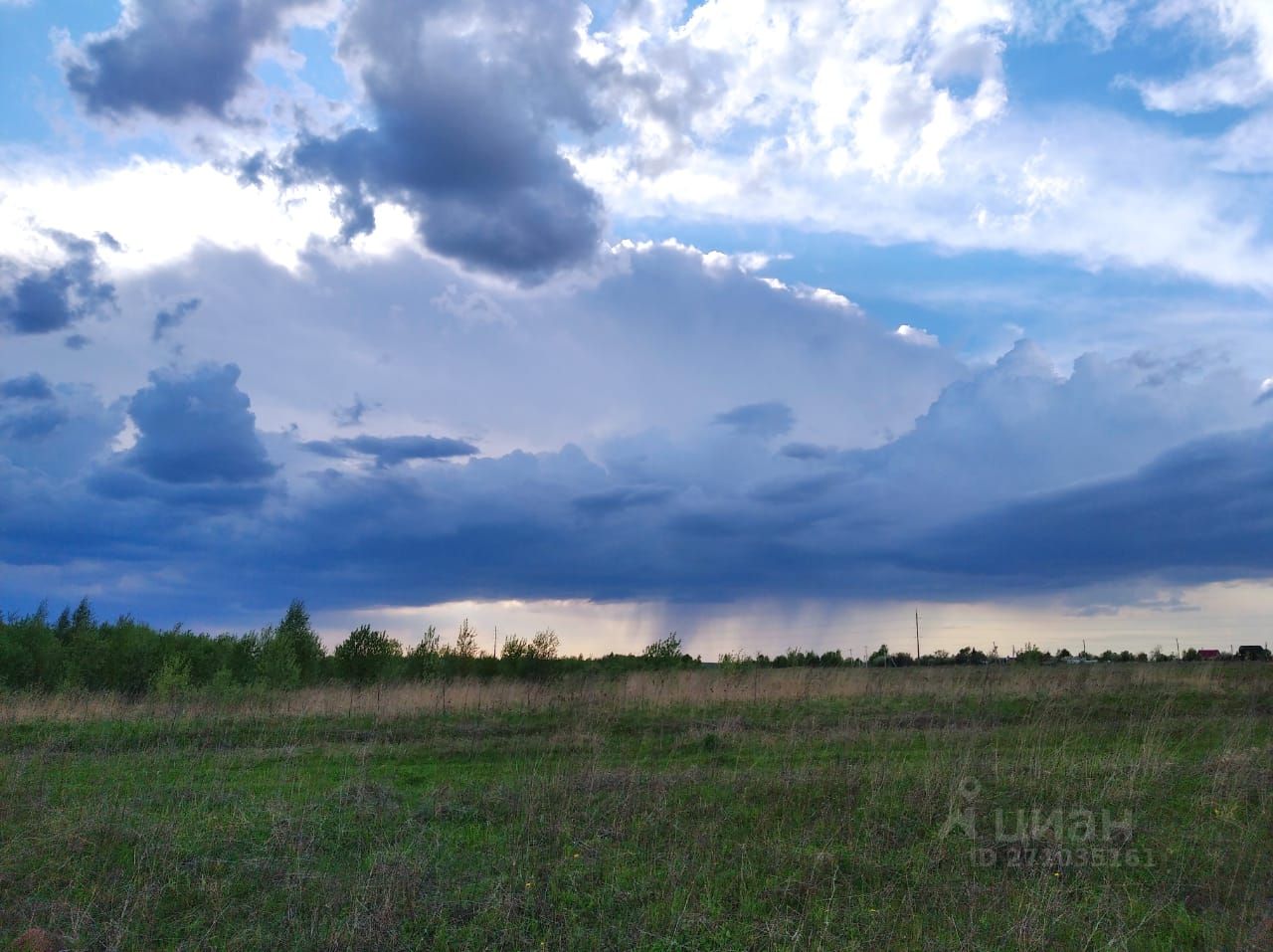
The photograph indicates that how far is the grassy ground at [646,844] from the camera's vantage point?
313 inches

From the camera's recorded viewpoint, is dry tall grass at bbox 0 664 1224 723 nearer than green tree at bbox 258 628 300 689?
Yes

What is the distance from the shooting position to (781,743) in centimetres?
1672


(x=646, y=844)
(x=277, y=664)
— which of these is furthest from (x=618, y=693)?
(x=277, y=664)

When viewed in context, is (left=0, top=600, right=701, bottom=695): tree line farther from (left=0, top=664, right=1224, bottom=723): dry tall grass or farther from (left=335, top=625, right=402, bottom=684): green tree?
(left=0, top=664, right=1224, bottom=723): dry tall grass

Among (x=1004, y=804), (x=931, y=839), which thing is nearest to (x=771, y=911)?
(x=931, y=839)

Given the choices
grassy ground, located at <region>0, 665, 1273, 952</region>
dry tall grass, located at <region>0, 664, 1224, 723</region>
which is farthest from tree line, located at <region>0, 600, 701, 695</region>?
grassy ground, located at <region>0, 665, 1273, 952</region>

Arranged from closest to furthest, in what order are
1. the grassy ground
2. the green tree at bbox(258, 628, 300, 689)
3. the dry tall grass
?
the grassy ground → the dry tall grass → the green tree at bbox(258, 628, 300, 689)

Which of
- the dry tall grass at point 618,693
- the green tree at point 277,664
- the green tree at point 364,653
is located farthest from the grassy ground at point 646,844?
the green tree at point 364,653

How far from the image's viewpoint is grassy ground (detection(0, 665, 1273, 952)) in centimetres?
795

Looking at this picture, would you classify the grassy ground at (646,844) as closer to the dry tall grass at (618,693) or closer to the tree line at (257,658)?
the dry tall grass at (618,693)

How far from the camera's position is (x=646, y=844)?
10.0m

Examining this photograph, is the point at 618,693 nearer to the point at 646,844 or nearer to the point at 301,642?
the point at 646,844

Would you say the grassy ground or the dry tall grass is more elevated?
the dry tall grass

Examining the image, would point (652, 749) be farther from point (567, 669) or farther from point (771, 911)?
point (567, 669)
